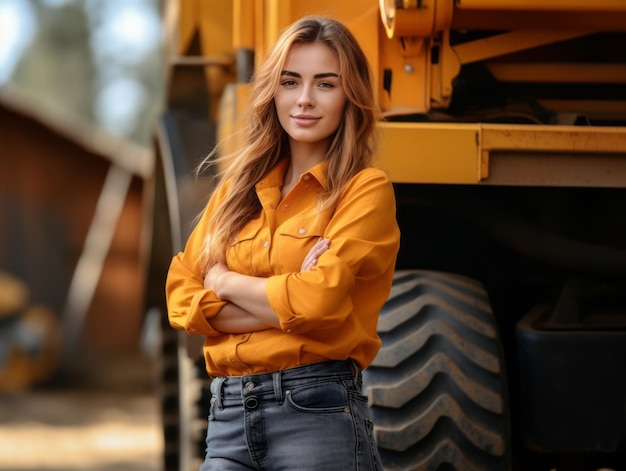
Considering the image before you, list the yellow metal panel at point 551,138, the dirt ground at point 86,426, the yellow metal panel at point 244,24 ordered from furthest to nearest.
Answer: the dirt ground at point 86,426 → the yellow metal panel at point 244,24 → the yellow metal panel at point 551,138

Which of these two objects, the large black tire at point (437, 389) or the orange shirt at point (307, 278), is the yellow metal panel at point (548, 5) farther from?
the orange shirt at point (307, 278)

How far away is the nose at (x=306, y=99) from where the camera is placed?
3049mm

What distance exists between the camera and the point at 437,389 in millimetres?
4133

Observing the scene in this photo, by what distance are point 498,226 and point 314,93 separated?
5.02 feet

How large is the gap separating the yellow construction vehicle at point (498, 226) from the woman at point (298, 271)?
34.5 inches

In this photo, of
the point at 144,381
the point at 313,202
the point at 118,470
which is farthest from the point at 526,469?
the point at 144,381

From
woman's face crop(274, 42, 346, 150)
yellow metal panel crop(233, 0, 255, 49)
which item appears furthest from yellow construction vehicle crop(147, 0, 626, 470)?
woman's face crop(274, 42, 346, 150)

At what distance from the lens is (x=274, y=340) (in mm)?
2975

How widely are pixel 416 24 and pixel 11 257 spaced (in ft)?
36.5

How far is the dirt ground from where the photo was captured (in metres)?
9.47

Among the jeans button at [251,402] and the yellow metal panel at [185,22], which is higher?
the yellow metal panel at [185,22]

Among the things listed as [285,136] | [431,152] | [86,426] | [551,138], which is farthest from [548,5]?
[86,426]

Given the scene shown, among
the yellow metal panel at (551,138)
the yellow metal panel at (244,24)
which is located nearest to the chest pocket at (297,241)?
the yellow metal panel at (551,138)

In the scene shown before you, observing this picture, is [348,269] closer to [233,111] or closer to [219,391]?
[219,391]
